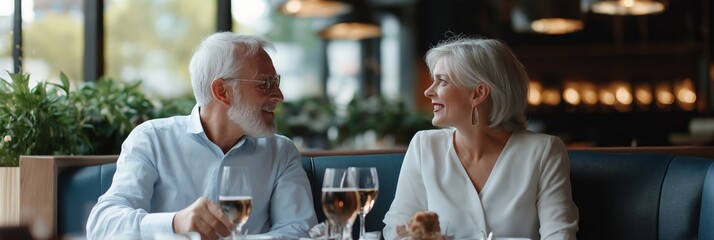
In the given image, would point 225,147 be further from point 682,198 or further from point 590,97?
point 590,97

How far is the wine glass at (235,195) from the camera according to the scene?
1854 mm

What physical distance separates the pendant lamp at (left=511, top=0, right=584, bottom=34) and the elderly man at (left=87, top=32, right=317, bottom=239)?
5.37m

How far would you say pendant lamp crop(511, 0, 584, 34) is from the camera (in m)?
7.88

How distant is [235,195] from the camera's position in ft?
6.08

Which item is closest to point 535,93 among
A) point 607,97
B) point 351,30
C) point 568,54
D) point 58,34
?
point 568,54

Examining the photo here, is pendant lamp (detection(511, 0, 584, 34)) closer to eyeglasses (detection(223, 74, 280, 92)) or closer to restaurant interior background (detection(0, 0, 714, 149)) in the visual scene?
restaurant interior background (detection(0, 0, 714, 149))

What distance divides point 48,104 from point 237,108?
100 centimetres

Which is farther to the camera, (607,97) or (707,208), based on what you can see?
(607,97)

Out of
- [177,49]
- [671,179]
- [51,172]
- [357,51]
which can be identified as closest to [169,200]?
[51,172]

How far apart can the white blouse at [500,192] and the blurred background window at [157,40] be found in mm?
6472

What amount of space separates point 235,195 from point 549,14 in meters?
6.52

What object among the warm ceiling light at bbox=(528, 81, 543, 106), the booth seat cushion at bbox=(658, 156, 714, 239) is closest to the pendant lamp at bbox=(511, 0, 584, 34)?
the warm ceiling light at bbox=(528, 81, 543, 106)

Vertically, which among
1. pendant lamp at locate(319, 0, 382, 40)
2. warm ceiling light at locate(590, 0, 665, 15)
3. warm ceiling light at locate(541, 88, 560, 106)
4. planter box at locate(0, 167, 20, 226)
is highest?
warm ceiling light at locate(590, 0, 665, 15)

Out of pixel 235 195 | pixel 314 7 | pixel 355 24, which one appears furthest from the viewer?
pixel 355 24
